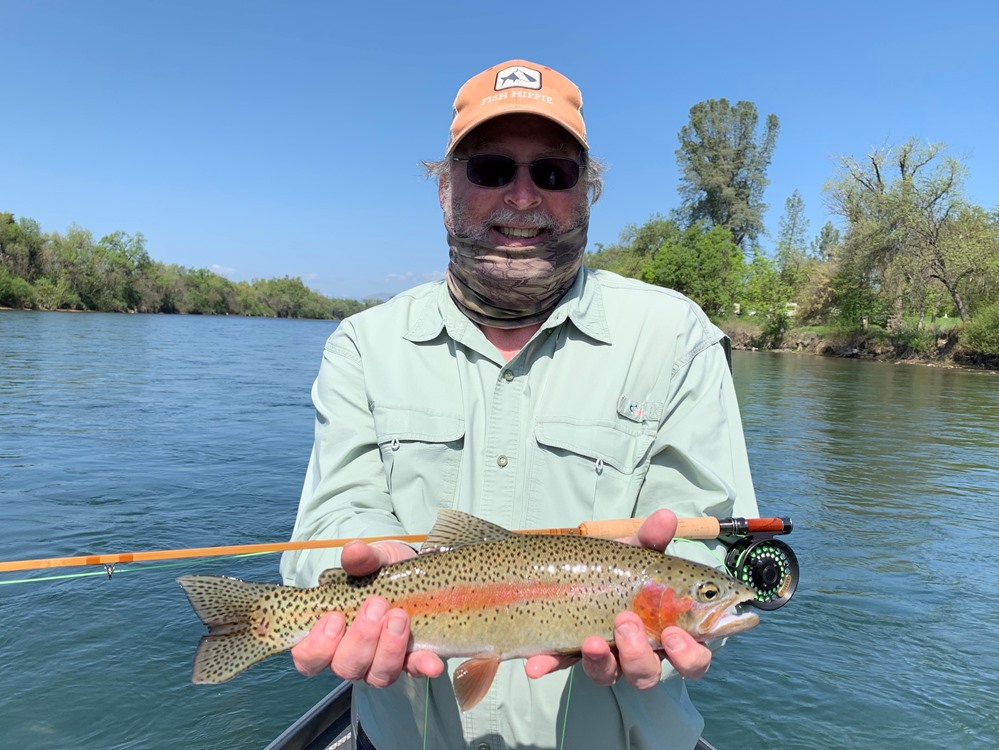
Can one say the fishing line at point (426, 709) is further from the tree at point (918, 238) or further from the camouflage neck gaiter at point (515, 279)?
the tree at point (918, 238)

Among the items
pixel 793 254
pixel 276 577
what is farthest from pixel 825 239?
pixel 276 577

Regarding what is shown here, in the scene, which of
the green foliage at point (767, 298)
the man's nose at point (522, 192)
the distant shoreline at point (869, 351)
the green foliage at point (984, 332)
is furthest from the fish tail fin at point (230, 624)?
the green foliage at point (767, 298)

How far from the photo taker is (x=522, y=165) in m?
2.96

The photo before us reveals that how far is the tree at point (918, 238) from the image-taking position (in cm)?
4553

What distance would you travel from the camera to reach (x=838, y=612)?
8695 mm

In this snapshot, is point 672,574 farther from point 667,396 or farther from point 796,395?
point 796,395

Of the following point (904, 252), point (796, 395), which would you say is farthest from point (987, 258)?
point (796, 395)

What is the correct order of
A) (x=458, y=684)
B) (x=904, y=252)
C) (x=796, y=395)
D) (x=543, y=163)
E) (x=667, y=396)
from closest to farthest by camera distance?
(x=458, y=684)
(x=667, y=396)
(x=543, y=163)
(x=796, y=395)
(x=904, y=252)

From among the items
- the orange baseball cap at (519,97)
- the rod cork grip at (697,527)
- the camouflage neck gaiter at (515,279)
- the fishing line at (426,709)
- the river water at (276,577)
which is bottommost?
the river water at (276,577)

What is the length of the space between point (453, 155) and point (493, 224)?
1.16 feet

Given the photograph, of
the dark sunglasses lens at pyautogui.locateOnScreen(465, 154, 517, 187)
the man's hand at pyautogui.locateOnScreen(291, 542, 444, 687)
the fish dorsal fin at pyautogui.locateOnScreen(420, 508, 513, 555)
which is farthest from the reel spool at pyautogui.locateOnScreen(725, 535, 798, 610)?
the dark sunglasses lens at pyautogui.locateOnScreen(465, 154, 517, 187)

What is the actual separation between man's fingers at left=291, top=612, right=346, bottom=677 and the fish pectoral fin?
0.42 meters

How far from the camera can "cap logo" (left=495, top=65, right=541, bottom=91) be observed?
2.85 m

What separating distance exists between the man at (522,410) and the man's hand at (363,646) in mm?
91
